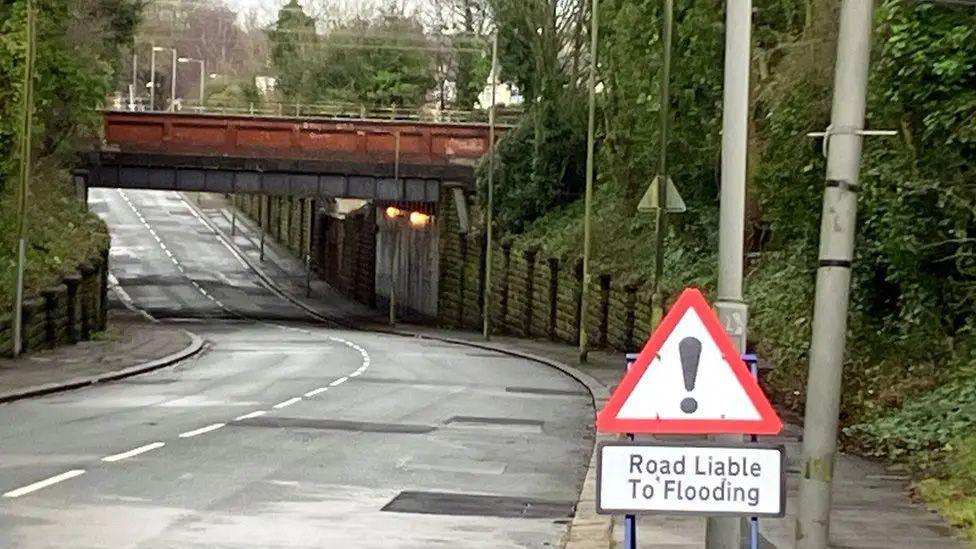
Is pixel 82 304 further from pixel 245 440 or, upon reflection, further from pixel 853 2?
pixel 853 2

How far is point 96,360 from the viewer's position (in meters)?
35.9

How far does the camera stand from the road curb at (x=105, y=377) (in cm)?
2608

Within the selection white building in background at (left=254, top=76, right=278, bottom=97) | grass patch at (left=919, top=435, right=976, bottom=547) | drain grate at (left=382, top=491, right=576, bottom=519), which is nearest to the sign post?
grass patch at (left=919, top=435, right=976, bottom=547)

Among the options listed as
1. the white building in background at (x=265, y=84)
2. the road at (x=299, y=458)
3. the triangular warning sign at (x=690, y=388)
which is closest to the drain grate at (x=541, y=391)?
the road at (x=299, y=458)

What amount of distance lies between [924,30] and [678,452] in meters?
11.6

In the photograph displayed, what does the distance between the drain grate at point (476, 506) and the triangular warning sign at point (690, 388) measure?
6172 mm

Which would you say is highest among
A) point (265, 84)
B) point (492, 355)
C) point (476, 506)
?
point (265, 84)

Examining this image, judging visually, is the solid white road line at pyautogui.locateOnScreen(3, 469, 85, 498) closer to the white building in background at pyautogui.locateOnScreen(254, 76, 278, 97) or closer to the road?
the road

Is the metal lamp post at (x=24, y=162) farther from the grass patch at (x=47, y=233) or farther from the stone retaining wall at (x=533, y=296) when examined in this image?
the stone retaining wall at (x=533, y=296)

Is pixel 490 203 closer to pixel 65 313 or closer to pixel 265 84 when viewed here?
pixel 65 313

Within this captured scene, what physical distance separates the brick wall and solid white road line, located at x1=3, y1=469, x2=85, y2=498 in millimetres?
18675

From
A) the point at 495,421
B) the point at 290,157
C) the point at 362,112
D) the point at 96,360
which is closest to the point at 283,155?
the point at 290,157

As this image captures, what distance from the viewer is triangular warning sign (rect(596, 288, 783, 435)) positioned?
25.7 ft

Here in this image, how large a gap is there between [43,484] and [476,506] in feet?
11.7
